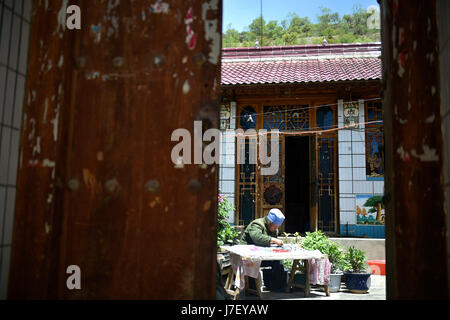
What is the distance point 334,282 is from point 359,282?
1.41 ft

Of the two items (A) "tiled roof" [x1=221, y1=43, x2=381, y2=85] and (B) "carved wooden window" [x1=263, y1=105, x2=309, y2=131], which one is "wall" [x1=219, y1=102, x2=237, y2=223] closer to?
(B) "carved wooden window" [x1=263, y1=105, x2=309, y2=131]

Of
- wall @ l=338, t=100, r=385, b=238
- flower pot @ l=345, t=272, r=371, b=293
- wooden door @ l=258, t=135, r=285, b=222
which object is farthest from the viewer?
wooden door @ l=258, t=135, r=285, b=222

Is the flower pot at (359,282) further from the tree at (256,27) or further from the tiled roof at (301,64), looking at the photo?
the tree at (256,27)

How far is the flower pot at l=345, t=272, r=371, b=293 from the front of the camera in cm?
662

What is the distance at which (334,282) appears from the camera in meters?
6.88

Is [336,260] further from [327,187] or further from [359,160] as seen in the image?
[359,160]

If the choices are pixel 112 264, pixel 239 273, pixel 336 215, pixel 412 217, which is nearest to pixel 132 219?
pixel 112 264

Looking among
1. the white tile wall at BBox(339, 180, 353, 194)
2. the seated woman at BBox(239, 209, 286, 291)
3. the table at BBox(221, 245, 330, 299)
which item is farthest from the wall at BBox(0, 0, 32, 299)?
the white tile wall at BBox(339, 180, 353, 194)

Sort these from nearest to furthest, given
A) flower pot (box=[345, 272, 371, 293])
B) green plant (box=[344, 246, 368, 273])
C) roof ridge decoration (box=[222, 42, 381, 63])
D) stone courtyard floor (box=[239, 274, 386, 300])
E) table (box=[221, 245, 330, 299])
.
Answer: table (box=[221, 245, 330, 299]) → stone courtyard floor (box=[239, 274, 386, 300]) → flower pot (box=[345, 272, 371, 293]) → green plant (box=[344, 246, 368, 273]) → roof ridge decoration (box=[222, 42, 381, 63])

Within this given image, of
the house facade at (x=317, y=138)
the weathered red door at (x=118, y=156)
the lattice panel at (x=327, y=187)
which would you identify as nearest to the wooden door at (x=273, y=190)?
the house facade at (x=317, y=138)

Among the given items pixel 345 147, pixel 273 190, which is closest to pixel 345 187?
pixel 345 147

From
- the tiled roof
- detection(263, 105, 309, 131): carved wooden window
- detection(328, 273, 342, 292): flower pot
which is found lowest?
detection(328, 273, 342, 292): flower pot

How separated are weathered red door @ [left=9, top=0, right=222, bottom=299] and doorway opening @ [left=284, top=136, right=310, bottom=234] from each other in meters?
11.6

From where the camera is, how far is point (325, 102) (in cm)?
948
